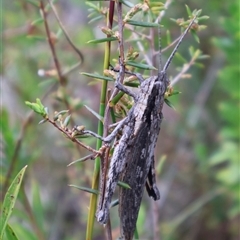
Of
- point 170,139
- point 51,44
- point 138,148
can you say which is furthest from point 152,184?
point 170,139

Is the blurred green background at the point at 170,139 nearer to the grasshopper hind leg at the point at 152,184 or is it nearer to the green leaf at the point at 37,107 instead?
the grasshopper hind leg at the point at 152,184

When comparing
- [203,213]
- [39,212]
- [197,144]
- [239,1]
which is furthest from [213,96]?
[39,212]

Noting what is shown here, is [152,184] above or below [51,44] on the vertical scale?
below

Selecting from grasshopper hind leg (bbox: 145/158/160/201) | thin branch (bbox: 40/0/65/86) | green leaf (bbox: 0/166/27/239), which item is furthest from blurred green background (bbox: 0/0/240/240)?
green leaf (bbox: 0/166/27/239)

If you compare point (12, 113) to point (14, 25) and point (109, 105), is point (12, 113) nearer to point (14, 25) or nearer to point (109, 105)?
point (14, 25)

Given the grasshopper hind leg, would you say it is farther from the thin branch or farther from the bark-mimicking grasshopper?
the thin branch

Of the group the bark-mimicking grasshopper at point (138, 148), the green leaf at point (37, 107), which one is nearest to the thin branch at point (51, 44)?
the bark-mimicking grasshopper at point (138, 148)

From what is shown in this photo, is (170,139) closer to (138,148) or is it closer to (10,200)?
(138,148)

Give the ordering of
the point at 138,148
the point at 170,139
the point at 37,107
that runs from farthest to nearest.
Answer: the point at 170,139 < the point at 138,148 < the point at 37,107
